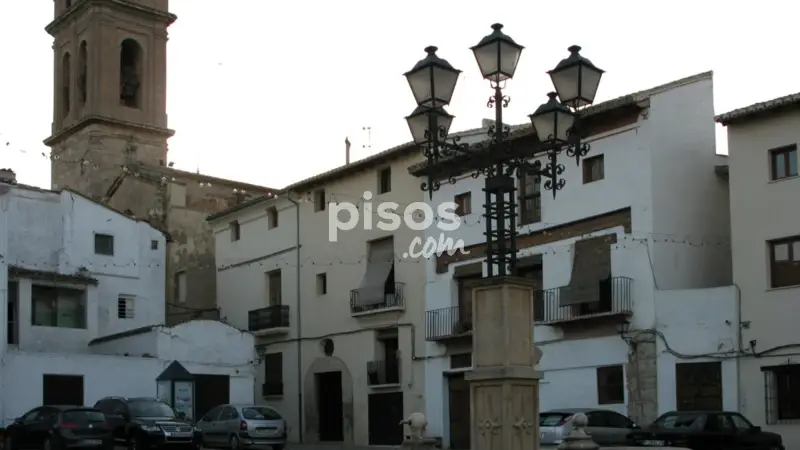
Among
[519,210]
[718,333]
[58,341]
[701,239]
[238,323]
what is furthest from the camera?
[238,323]

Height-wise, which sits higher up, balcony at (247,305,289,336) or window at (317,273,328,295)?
window at (317,273,328,295)

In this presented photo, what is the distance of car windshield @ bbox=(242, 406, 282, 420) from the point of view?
2966cm

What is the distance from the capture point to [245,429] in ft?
95.7

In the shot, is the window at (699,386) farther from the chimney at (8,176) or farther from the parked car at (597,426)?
the chimney at (8,176)

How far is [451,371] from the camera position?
3256cm

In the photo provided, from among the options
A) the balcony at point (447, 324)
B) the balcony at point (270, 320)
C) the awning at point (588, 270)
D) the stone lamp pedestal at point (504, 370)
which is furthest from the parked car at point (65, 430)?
the stone lamp pedestal at point (504, 370)

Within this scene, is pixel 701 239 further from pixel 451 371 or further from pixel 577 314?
pixel 451 371

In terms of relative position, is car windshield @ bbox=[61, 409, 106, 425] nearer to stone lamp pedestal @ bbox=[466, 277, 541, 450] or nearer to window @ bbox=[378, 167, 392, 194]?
window @ bbox=[378, 167, 392, 194]

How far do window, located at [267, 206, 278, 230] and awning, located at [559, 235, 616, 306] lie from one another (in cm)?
1476

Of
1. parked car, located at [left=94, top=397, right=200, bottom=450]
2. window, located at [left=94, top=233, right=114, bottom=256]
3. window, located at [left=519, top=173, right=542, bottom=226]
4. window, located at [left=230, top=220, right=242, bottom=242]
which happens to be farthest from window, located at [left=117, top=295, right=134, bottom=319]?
window, located at [left=519, top=173, right=542, bottom=226]

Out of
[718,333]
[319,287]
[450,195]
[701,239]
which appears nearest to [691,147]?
[701,239]

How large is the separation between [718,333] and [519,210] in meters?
7.29

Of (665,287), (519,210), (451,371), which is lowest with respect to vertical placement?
(451,371)

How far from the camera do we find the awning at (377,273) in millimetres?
35312
